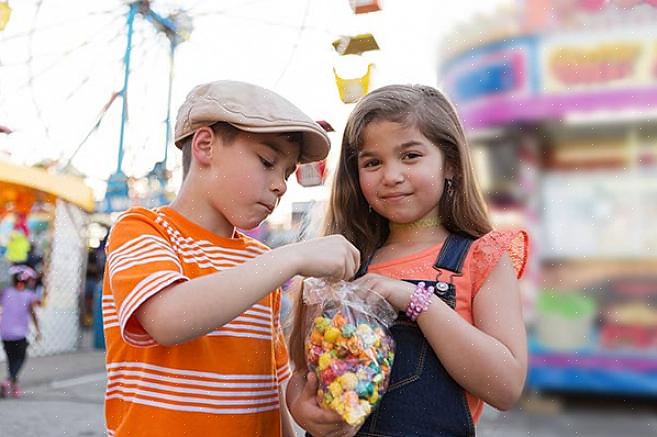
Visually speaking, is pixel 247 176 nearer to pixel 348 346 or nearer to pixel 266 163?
pixel 266 163

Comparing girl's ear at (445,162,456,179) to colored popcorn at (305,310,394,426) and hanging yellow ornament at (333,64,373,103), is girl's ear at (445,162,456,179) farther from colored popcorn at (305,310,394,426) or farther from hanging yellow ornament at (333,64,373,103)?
hanging yellow ornament at (333,64,373,103)

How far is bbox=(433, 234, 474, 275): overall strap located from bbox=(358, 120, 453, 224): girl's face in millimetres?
82

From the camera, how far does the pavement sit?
174 inches

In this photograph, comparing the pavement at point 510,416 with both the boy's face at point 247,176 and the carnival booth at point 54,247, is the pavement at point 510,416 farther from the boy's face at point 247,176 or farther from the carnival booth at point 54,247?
the boy's face at point 247,176

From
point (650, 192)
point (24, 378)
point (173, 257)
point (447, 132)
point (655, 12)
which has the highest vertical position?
point (655, 12)

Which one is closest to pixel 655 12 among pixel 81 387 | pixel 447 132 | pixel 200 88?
pixel 447 132

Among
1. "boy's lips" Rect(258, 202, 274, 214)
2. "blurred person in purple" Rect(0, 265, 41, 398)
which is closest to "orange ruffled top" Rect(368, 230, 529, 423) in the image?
"boy's lips" Rect(258, 202, 274, 214)

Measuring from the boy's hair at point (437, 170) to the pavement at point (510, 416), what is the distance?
340 centimetres

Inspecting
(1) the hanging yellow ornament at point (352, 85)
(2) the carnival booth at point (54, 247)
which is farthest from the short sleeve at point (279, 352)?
(2) the carnival booth at point (54, 247)

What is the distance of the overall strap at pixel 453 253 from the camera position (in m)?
1.20

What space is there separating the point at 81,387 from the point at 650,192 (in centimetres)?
515

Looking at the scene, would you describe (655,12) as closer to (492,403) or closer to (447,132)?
(447,132)

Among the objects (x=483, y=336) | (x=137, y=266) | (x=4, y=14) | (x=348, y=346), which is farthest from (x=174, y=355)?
(x=4, y=14)

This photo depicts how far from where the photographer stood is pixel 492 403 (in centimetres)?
113
